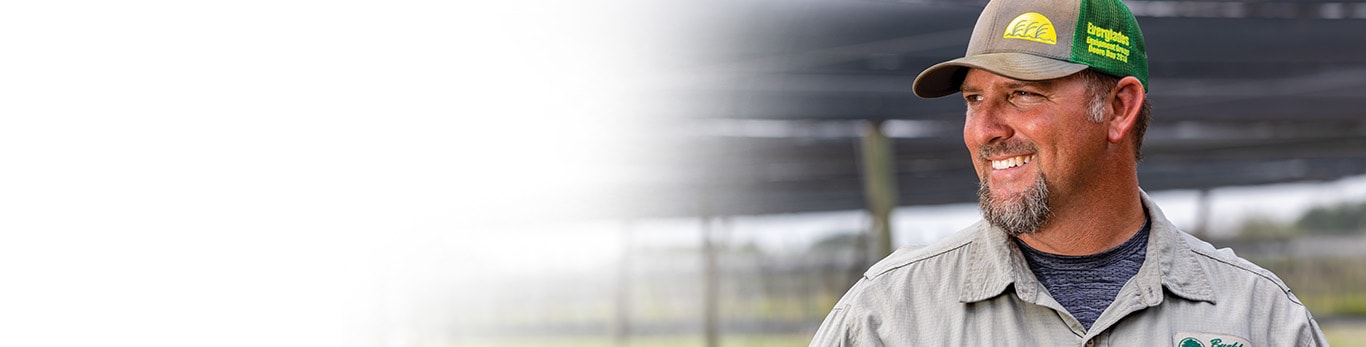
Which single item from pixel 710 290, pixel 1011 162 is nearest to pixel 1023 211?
pixel 1011 162

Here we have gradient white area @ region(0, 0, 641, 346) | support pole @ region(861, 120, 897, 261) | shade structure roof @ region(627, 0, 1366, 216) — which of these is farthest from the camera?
support pole @ region(861, 120, 897, 261)

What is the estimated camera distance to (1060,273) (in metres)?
1.85

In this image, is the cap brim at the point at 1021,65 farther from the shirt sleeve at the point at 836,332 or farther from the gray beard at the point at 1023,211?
the shirt sleeve at the point at 836,332

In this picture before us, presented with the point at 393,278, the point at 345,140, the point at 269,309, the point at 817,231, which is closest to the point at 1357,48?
the point at 345,140

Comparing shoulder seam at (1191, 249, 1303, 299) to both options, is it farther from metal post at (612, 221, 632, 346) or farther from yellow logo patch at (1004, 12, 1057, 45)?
metal post at (612, 221, 632, 346)

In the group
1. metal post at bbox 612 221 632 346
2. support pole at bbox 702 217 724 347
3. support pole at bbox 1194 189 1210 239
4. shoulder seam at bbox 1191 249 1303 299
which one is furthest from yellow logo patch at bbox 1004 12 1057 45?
support pole at bbox 1194 189 1210 239

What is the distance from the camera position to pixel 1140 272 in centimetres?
180

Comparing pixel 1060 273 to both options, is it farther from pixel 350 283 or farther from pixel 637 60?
pixel 350 283

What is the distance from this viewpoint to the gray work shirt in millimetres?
1744

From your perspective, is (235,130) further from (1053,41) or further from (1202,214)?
(1202,214)

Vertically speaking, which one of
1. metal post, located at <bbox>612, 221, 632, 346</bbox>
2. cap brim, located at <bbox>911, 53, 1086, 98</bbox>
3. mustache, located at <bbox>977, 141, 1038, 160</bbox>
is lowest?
metal post, located at <bbox>612, 221, 632, 346</bbox>

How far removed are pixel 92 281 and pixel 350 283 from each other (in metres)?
2.90

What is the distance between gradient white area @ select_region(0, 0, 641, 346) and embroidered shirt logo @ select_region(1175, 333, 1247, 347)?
344 centimetres

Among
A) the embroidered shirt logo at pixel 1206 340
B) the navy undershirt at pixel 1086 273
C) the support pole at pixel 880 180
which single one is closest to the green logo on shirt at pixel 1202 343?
the embroidered shirt logo at pixel 1206 340
